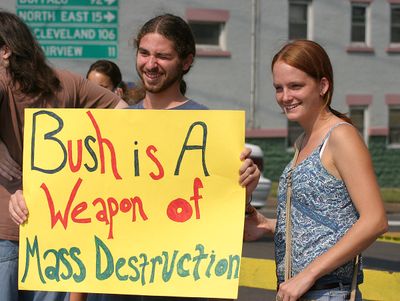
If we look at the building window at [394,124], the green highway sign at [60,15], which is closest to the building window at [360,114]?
the building window at [394,124]

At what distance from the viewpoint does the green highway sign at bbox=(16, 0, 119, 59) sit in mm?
19781

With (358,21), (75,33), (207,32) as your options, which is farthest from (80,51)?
(358,21)

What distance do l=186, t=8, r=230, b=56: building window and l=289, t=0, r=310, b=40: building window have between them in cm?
179

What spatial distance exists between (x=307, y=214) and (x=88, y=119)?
1.05 m

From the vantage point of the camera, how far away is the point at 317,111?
140 inches

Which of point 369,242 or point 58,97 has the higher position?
point 58,97

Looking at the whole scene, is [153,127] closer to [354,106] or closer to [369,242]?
[369,242]

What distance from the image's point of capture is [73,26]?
65.2 ft

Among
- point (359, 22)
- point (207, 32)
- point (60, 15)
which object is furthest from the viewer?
point (359, 22)

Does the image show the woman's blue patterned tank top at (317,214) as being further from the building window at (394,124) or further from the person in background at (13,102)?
the building window at (394,124)

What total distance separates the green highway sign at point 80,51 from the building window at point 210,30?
A: 155 inches

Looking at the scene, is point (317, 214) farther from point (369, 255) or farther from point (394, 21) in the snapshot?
point (394, 21)

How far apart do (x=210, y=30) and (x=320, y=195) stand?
21.0m

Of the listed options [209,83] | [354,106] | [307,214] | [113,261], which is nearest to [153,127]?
[113,261]
